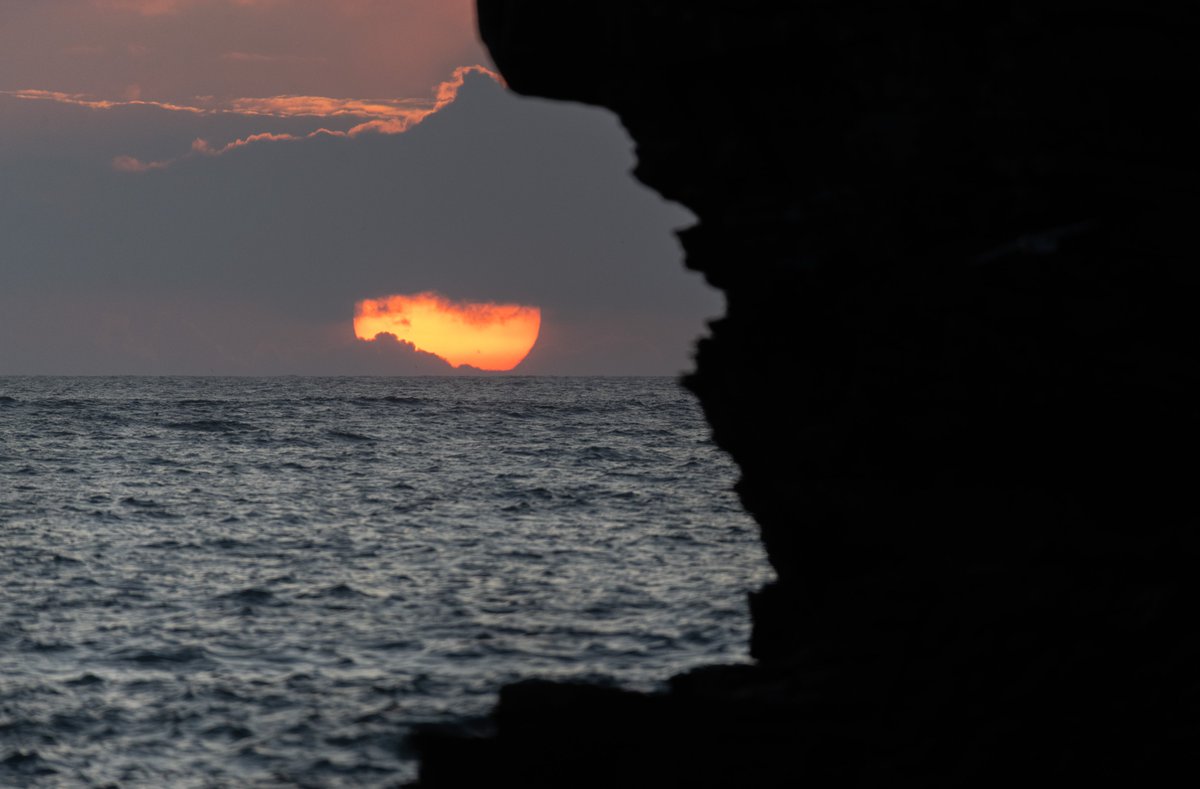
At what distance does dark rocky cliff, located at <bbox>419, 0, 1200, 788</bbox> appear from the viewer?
12.2 metres

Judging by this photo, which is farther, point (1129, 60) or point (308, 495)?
point (308, 495)

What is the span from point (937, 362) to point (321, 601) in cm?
1891

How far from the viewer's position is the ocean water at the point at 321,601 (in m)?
19.1

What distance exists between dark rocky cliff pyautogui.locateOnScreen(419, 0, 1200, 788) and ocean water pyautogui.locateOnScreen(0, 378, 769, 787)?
5.78 metres

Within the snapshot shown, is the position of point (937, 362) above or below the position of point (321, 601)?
above

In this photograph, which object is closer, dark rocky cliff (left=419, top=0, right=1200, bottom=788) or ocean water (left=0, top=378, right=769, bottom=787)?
dark rocky cliff (left=419, top=0, right=1200, bottom=788)

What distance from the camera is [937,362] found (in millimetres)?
14016

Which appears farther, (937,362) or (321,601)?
(321,601)

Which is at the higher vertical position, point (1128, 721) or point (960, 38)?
point (960, 38)

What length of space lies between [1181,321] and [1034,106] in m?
2.76

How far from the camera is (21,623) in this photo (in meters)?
26.2

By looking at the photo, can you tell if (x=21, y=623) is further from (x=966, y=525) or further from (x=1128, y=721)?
(x=1128, y=721)

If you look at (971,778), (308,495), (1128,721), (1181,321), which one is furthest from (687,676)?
(308,495)

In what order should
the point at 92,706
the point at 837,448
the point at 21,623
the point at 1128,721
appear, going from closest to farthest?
the point at 1128,721 → the point at 837,448 → the point at 92,706 → the point at 21,623
